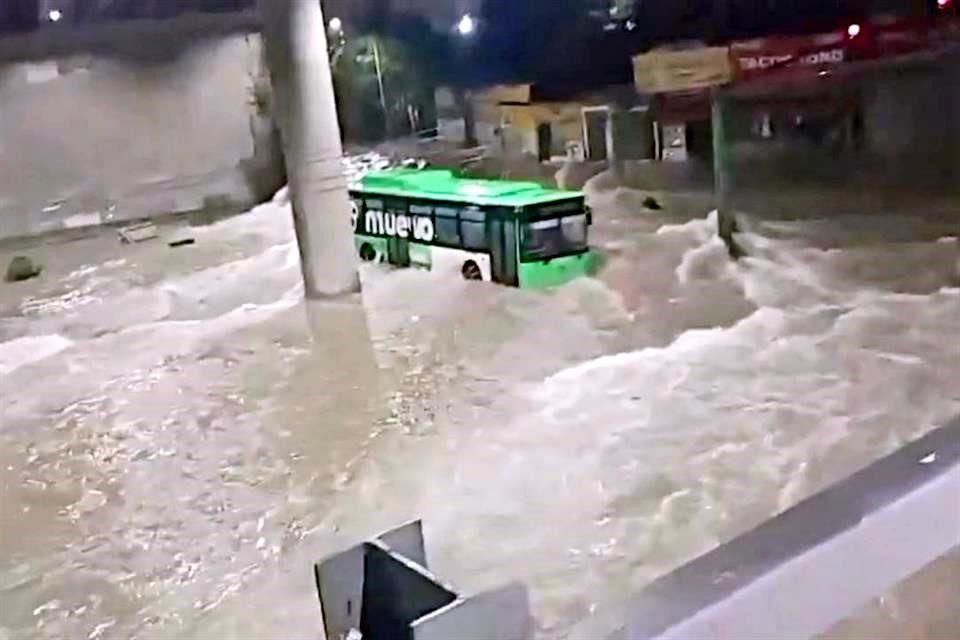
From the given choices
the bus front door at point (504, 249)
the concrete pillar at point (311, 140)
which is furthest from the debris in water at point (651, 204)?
the concrete pillar at point (311, 140)

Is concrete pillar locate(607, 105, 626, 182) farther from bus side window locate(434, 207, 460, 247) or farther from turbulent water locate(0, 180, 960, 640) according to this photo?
bus side window locate(434, 207, 460, 247)

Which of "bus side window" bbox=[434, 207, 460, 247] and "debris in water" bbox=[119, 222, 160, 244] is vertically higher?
"debris in water" bbox=[119, 222, 160, 244]

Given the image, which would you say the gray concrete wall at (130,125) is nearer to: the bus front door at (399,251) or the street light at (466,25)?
the bus front door at (399,251)

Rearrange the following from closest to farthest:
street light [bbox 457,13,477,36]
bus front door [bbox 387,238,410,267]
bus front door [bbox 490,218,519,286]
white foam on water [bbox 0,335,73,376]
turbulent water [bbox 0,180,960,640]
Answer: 1. turbulent water [bbox 0,180,960,640]
2. white foam on water [bbox 0,335,73,376]
3. bus front door [bbox 490,218,519,286]
4. bus front door [bbox 387,238,410,267]
5. street light [bbox 457,13,477,36]

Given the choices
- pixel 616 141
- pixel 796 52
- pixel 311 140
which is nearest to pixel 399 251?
pixel 311 140

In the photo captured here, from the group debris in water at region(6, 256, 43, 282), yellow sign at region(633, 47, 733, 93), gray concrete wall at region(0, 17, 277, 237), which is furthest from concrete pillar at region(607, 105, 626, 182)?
debris in water at region(6, 256, 43, 282)

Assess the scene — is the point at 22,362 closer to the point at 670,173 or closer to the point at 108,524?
the point at 108,524

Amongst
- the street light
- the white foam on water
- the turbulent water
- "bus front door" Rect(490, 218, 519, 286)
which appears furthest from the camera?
the street light
